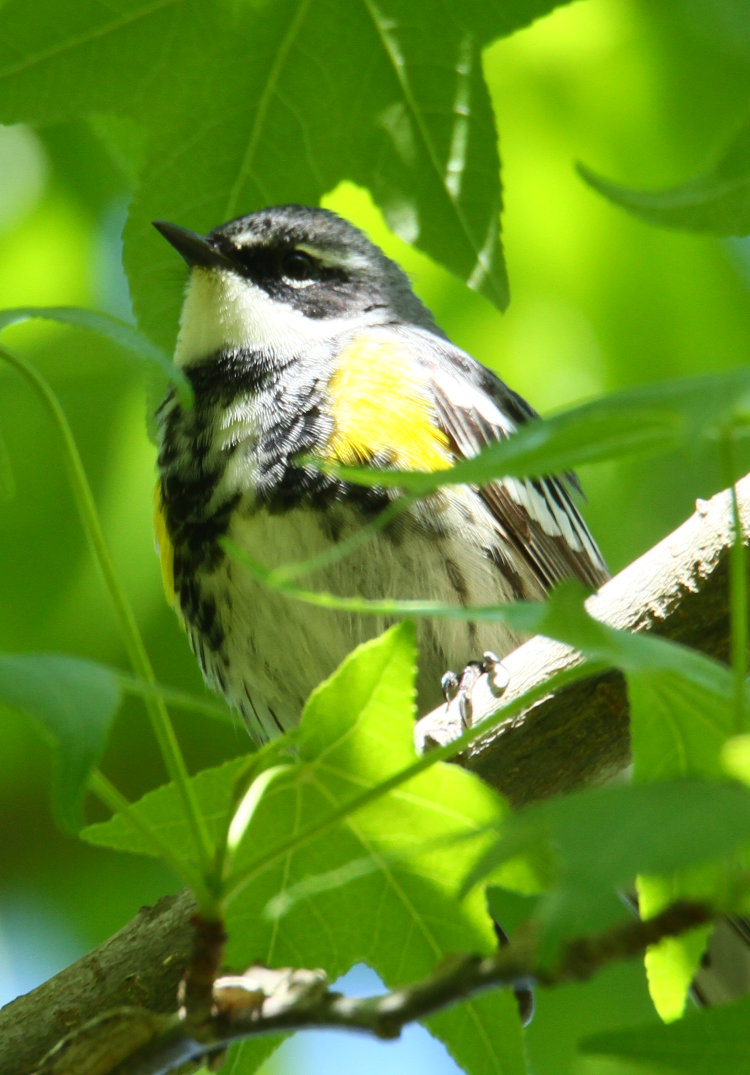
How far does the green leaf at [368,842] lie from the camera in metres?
1.71

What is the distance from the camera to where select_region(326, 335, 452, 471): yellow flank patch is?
344cm

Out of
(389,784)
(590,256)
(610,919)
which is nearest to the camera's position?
(610,919)

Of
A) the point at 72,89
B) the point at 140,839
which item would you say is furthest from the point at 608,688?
the point at 72,89

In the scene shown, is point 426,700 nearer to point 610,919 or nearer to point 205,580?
point 205,580

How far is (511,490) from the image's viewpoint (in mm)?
3945

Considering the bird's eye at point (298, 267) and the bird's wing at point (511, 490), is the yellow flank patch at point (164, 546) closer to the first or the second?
the bird's wing at point (511, 490)

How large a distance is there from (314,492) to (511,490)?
2.54ft

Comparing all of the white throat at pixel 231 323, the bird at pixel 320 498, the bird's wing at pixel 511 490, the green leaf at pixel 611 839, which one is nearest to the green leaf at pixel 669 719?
the green leaf at pixel 611 839

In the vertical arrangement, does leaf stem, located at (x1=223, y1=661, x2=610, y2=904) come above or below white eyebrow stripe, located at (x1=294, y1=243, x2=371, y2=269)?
below

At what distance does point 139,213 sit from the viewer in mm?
2922

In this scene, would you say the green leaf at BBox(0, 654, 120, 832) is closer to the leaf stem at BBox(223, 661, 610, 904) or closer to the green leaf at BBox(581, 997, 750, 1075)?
the leaf stem at BBox(223, 661, 610, 904)

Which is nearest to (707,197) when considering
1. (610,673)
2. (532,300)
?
(610,673)

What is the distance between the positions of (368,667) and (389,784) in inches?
9.3

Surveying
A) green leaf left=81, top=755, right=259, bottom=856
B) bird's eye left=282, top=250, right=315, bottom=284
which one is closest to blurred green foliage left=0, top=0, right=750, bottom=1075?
bird's eye left=282, top=250, right=315, bottom=284
